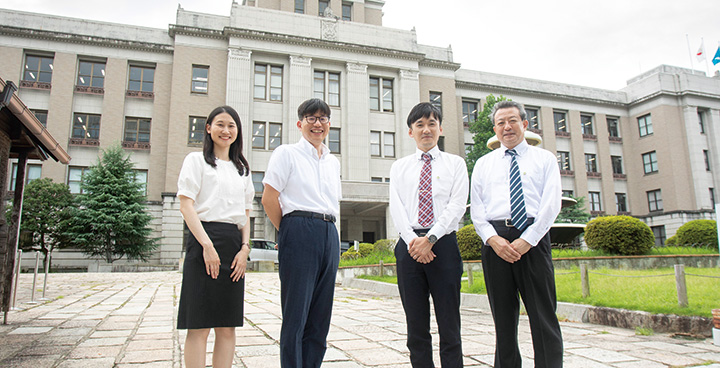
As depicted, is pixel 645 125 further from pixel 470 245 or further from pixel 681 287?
pixel 681 287

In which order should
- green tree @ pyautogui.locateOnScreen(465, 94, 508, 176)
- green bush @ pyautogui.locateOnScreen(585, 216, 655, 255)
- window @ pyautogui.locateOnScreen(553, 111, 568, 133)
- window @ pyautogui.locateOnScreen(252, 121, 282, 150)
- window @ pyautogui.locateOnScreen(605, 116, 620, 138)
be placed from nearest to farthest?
green bush @ pyautogui.locateOnScreen(585, 216, 655, 255) → window @ pyautogui.locateOnScreen(252, 121, 282, 150) → green tree @ pyautogui.locateOnScreen(465, 94, 508, 176) → window @ pyautogui.locateOnScreen(553, 111, 568, 133) → window @ pyautogui.locateOnScreen(605, 116, 620, 138)

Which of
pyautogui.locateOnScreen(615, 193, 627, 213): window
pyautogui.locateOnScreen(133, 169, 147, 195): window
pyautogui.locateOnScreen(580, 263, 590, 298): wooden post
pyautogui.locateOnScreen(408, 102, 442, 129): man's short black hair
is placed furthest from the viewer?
pyautogui.locateOnScreen(615, 193, 627, 213): window

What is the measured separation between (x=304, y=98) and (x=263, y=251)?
1114cm

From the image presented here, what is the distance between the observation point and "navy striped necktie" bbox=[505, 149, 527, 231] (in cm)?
319

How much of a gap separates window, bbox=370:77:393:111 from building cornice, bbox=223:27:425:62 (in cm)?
186

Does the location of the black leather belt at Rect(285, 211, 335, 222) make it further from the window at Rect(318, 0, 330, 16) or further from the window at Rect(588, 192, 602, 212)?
the window at Rect(588, 192, 602, 212)

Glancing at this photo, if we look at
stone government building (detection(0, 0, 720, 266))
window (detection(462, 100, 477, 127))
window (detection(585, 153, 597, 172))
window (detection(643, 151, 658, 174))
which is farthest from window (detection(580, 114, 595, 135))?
window (detection(462, 100, 477, 127))

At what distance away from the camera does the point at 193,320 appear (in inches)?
107

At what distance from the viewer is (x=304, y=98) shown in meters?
29.9

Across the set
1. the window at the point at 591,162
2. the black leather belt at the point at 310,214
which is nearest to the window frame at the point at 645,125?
the window at the point at 591,162

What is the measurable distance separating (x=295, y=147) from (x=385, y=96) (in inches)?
1176

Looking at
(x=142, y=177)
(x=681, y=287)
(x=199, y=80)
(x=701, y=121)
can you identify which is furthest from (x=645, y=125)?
(x=142, y=177)

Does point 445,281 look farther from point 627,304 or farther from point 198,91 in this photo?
point 198,91

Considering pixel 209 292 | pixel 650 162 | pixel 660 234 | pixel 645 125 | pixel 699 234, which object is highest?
pixel 645 125
